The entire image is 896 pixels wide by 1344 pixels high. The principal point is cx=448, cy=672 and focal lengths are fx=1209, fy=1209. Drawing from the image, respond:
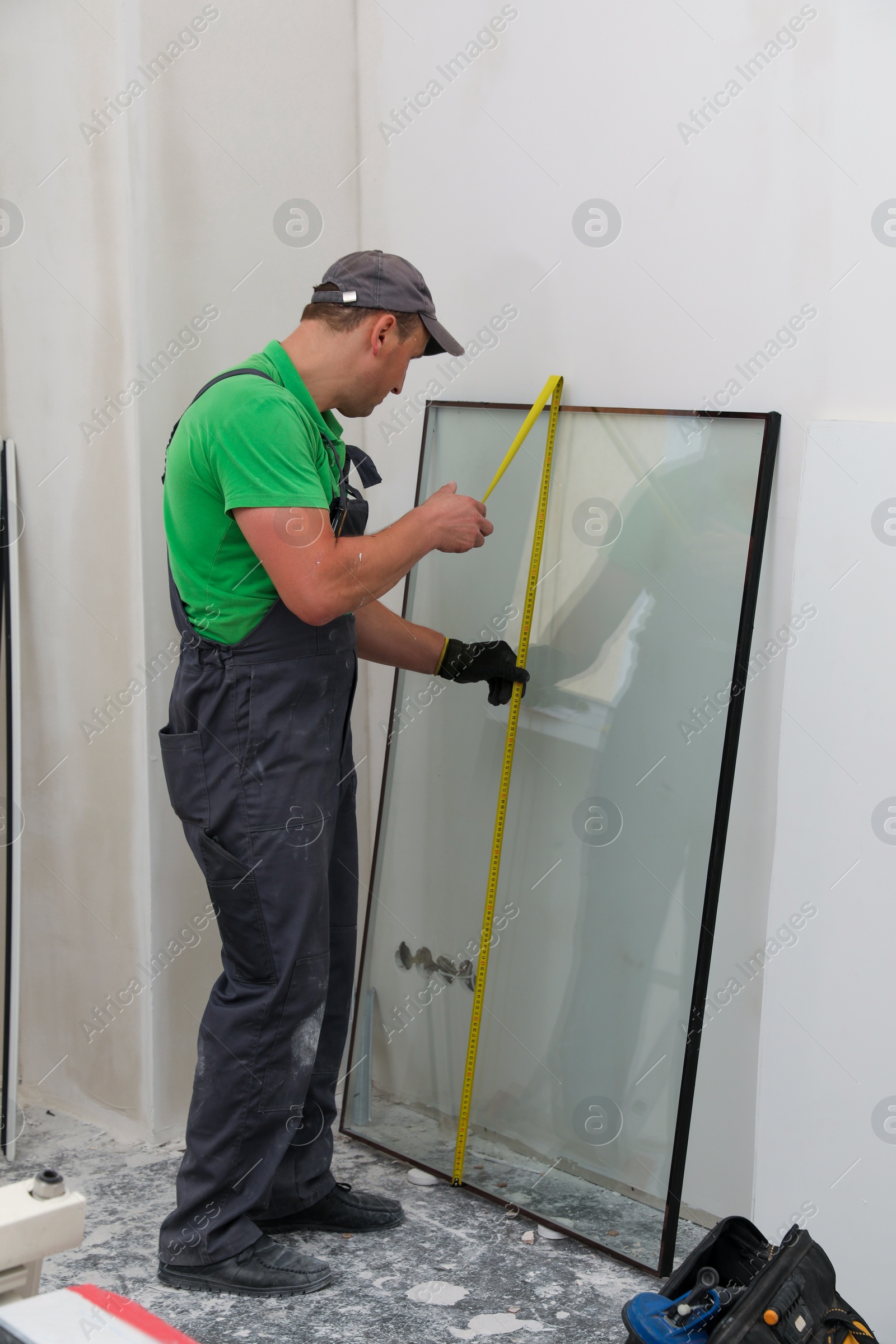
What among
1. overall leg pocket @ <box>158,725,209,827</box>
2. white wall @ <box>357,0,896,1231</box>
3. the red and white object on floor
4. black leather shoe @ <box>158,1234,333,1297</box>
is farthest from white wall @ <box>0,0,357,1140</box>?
the red and white object on floor

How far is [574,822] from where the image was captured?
2.31 meters

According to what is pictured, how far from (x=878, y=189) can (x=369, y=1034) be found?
1930mm

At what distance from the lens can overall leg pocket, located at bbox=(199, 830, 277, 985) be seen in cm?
197

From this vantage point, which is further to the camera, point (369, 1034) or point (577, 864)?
point (369, 1034)

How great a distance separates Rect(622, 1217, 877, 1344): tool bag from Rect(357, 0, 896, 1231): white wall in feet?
1.55

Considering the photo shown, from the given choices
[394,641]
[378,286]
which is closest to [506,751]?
[394,641]

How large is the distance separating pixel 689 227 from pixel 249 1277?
1.93 metres

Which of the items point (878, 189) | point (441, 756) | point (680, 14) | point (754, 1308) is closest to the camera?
point (754, 1308)

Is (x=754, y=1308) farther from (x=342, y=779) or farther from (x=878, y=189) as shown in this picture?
(x=878, y=189)

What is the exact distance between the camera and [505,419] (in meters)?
2.42

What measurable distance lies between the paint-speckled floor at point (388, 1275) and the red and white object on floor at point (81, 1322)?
110 centimetres

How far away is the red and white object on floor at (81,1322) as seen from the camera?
83cm

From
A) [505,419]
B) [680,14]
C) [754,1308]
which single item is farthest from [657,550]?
[754,1308]

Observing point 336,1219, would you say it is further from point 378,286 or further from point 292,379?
point 378,286
